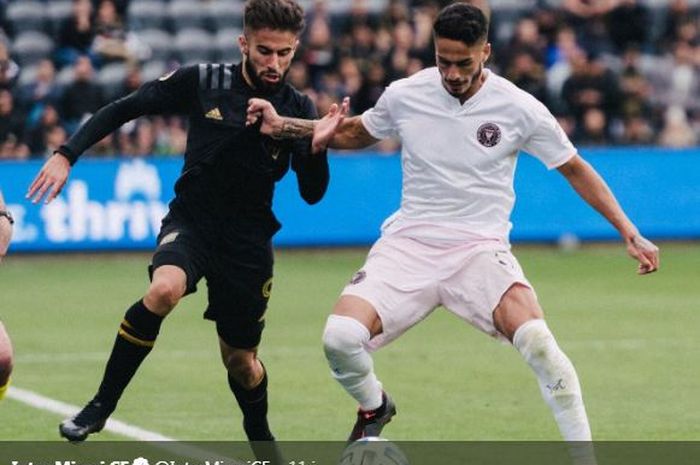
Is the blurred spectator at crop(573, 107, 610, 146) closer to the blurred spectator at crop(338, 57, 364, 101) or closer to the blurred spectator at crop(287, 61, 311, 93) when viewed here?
the blurred spectator at crop(338, 57, 364, 101)

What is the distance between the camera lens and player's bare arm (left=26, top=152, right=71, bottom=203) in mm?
8359

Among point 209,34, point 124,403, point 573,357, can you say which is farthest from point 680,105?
point 124,403

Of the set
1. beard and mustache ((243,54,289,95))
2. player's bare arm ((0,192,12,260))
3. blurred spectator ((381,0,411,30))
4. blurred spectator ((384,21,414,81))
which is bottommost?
blurred spectator ((384,21,414,81))

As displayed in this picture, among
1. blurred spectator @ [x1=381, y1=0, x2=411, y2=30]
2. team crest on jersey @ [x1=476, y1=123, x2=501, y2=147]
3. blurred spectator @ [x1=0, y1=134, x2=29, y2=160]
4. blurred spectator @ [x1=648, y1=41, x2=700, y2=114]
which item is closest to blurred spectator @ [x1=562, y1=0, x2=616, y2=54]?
blurred spectator @ [x1=648, y1=41, x2=700, y2=114]

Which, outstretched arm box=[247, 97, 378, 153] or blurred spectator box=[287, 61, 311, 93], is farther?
blurred spectator box=[287, 61, 311, 93]

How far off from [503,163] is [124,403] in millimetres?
3519

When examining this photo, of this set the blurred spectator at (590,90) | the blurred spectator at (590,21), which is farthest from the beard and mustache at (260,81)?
the blurred spectator at (590,21)

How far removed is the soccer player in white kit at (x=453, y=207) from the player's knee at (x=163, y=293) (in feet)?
2.37

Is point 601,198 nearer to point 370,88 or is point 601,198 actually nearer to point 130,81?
point 370,88

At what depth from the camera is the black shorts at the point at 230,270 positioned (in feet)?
28.1

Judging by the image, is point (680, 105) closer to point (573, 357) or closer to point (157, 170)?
point (157, 170)

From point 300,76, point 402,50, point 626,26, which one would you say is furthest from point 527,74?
point 300,76

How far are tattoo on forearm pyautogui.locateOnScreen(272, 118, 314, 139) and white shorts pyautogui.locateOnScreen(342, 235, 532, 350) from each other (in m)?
0.72

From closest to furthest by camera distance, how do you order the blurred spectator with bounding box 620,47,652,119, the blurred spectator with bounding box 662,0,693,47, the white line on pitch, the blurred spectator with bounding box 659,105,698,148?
1. the white line on pitch
2. the blurred spectator with bounding box 659,105,698,148
3. the blurred spectator with bounding box 620,47,652,119
4. the blurred spectator with bounding box 662,0,693,47
